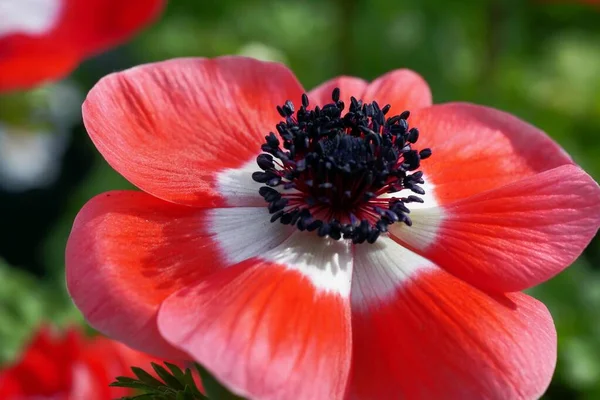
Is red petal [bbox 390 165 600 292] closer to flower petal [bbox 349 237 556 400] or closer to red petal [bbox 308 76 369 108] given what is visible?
flower petal [bbox 349 237 556 400]

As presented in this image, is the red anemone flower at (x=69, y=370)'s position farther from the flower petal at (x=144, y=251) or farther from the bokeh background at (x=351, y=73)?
the bokeh background at (x=351, y=73)

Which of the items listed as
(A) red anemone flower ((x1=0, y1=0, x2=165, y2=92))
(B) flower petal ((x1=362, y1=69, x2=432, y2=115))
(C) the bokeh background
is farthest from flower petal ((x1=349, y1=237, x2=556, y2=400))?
(C) the bokeh background

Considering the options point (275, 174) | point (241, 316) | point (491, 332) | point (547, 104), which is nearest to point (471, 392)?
point (491, 332)

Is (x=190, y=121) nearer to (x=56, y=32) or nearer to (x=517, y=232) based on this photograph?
(x=517, y=232)

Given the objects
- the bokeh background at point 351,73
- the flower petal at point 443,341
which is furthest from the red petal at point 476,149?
the bokeh background at point 351,73

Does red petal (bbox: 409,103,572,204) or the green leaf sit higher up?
red petal (bbox: 409,103,572,204)

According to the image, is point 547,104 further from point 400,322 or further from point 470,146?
point 400,322

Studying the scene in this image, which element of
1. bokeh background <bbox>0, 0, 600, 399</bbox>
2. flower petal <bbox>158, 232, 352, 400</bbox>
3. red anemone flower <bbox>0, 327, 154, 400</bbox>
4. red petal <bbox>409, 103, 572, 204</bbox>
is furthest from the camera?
bokeh background <bbox>0, 0, 600, 399</bbox>
